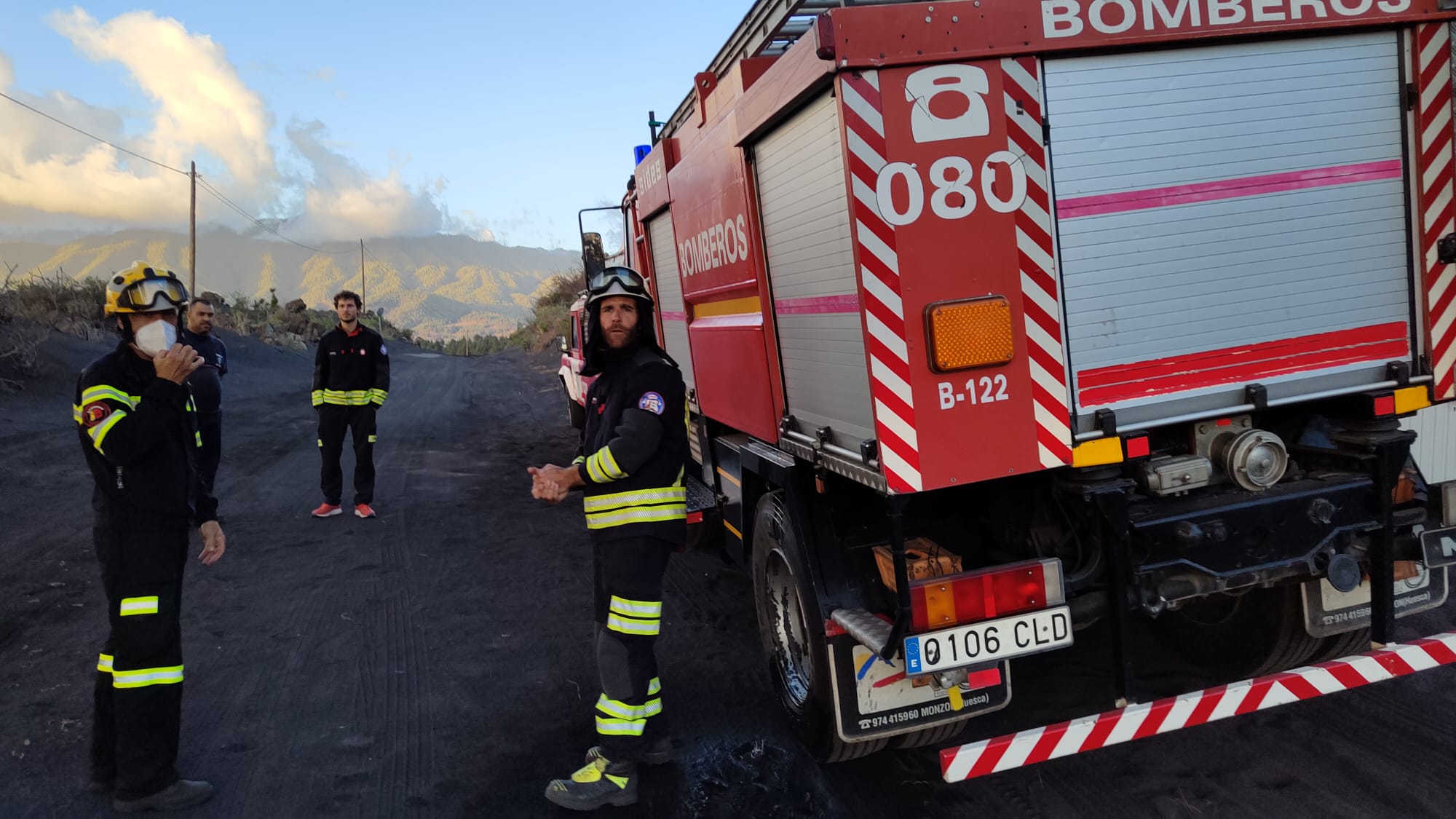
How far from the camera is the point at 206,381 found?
24.0ft

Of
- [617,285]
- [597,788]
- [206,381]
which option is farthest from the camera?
[206,381]

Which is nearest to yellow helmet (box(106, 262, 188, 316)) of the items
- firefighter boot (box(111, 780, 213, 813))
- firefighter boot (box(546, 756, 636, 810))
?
firefighter boot (box(111, 780, 213, 813))

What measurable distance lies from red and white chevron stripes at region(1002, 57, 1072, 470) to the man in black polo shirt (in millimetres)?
6410

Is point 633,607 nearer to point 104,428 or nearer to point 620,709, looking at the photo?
point 620,709

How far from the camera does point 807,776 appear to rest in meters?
3.41

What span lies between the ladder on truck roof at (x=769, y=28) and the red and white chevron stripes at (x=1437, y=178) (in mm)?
1685

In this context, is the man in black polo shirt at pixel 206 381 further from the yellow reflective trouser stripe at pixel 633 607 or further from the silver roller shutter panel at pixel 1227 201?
the silver roller shutter panel at pixel 1227 201

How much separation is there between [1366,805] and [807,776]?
Result: 182cm

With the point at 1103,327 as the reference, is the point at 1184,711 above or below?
below

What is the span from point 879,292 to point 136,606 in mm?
2850

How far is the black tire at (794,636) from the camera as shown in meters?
3.31

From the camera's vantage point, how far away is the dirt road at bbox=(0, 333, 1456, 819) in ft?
10.4

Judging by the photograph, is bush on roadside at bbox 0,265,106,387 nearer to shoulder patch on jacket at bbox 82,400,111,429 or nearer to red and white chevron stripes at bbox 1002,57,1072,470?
shoulder patch on jacket at bbox 82,400,111,429

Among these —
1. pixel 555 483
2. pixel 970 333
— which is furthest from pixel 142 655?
pixel 970 333
